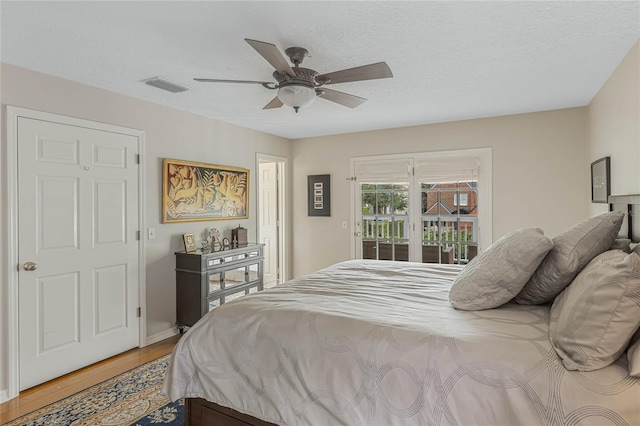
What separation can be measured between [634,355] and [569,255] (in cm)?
51

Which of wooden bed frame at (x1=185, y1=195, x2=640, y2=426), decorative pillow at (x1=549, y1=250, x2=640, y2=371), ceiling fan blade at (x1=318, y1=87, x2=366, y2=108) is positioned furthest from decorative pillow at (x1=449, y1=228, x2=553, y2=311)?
ceiling fan blade at (x1=318, y1=87, x2=366, y2=108)

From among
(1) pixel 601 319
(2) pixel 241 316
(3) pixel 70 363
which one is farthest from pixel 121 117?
(1) pixel 601 319

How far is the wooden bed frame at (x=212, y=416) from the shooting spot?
184 centimetres

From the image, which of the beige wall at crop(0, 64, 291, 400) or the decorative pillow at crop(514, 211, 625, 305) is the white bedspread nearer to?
the decorative pillow at crop(514, 211, 625, 305)

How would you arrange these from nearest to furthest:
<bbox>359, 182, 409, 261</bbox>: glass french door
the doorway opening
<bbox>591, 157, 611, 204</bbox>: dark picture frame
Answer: <bbox>591, 157, 611, 204</bbox>: dark picture frame < <bbox>359, 182, 409, 261</bbox>: glass french door < the doorway opening

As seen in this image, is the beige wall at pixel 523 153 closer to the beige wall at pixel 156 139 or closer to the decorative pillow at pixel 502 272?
the beige wall at pixel 156 139

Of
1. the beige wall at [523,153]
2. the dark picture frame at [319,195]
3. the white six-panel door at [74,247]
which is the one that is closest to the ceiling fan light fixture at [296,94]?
the white six-panel door at [74,247]

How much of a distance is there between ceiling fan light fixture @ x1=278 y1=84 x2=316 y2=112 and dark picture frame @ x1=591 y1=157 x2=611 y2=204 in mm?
2525

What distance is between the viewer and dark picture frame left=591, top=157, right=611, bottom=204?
306 cm

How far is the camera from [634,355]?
122cm

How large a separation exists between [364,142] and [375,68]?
10.3ft

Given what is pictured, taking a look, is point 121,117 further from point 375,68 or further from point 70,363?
point 375,68

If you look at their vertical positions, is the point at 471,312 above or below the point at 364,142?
below

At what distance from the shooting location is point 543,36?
2.33 meters
